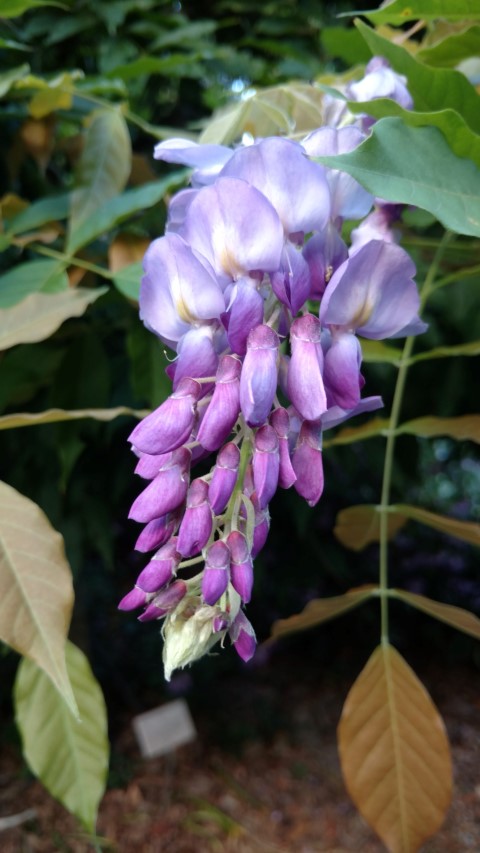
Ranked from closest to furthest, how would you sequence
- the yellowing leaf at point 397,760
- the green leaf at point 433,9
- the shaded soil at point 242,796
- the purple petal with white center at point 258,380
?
the purple petal with white center at point 258,380
the green leaf at point 433,9
the yellowing leaf at point 397,760
the shaded soil at point 242,796

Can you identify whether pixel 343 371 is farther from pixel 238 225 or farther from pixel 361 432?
pixel 361 432

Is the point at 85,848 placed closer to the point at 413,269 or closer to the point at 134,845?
the point at 134,845

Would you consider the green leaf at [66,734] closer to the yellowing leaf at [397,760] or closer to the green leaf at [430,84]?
the yellowing leaf at [397,760]

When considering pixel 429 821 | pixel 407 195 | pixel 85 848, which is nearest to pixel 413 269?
pixel 407 195

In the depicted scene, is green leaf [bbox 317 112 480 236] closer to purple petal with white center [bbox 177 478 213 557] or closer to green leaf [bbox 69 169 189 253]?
purple petal with white center [bbox 177 478 213 557]

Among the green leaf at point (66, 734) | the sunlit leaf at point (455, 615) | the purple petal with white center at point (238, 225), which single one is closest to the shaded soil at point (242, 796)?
the green leaf at point (66, 734)
